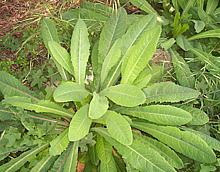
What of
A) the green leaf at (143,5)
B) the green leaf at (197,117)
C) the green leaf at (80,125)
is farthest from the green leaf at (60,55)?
the green leaf at (143,5)

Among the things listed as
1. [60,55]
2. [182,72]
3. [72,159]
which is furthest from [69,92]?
[182,72]

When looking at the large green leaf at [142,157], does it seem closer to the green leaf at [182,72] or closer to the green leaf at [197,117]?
the green leaf at [197,117]

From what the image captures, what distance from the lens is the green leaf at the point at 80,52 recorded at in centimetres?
295

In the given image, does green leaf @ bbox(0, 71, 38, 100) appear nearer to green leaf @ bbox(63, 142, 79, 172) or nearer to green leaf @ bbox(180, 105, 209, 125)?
green leaf @ bbox(63, 142, 79, 172)

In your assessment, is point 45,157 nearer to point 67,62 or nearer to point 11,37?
point 67,62

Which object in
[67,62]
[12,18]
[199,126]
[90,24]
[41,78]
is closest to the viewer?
[67,62]

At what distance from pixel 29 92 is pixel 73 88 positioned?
43 centimetres

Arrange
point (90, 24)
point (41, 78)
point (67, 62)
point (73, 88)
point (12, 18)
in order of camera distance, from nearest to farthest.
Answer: point (73, 88)
point (67, 62)
point (41, 78)
point (90, 24)
point (12, 18)

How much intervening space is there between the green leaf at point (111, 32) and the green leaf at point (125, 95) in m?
0.31

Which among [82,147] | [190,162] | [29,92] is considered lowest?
[190,162]

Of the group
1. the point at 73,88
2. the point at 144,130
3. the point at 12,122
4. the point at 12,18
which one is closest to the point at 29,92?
the point at 12,122

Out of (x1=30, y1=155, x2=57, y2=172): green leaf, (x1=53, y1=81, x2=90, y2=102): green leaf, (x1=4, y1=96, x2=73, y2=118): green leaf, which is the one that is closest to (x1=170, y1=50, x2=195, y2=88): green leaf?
(x1=53, y1=81, x2=90, y2=102): green leaf

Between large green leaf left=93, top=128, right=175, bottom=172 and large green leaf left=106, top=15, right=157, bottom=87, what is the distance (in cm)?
42

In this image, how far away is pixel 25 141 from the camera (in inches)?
112
